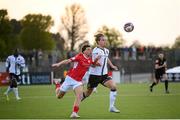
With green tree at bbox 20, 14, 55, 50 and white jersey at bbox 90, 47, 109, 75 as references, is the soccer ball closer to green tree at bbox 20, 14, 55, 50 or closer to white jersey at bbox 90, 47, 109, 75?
white jersey at bbox 90, 47, 109, 75

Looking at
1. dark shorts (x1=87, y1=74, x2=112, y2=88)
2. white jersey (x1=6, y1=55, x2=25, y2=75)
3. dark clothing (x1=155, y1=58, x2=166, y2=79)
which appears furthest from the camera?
dark clothing (x1=155, y1=58, x2=166, y2=79)

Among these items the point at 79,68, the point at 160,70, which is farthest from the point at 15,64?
the point at 79,68

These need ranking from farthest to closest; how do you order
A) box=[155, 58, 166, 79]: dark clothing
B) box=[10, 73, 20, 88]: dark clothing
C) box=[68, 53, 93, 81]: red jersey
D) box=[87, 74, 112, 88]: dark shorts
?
box=[155, 58, 166, 79]: dark clothing < box=[10, 73, 20, 88]: dark clothing < box=[87, 74, 112, 88]: dark shorts < box=[68, 53, 93, 81]: red jersey

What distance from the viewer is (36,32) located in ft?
308

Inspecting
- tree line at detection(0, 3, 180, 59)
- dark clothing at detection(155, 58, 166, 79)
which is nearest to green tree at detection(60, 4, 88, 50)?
tree line at detection(0, 3, 180, 59)

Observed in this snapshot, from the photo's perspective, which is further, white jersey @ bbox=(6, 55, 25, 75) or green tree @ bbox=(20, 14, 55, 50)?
green tree @ bbox=(20, 14, 55, 50)

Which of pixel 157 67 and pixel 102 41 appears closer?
pixel 102 41

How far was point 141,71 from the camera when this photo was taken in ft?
268

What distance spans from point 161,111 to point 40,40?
7500 cm

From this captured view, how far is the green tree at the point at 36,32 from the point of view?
305ft

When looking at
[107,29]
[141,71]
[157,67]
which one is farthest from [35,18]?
[157,67]

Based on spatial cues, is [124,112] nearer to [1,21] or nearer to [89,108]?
[89,108]

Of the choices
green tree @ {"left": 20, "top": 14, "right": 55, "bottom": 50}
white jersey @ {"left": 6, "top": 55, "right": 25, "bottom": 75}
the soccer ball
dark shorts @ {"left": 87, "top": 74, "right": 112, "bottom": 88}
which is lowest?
dark shorts @ {"left": 87, "top": 74, "right": 112, "bottom": 88}

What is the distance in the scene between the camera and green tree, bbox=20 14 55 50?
305 ft
